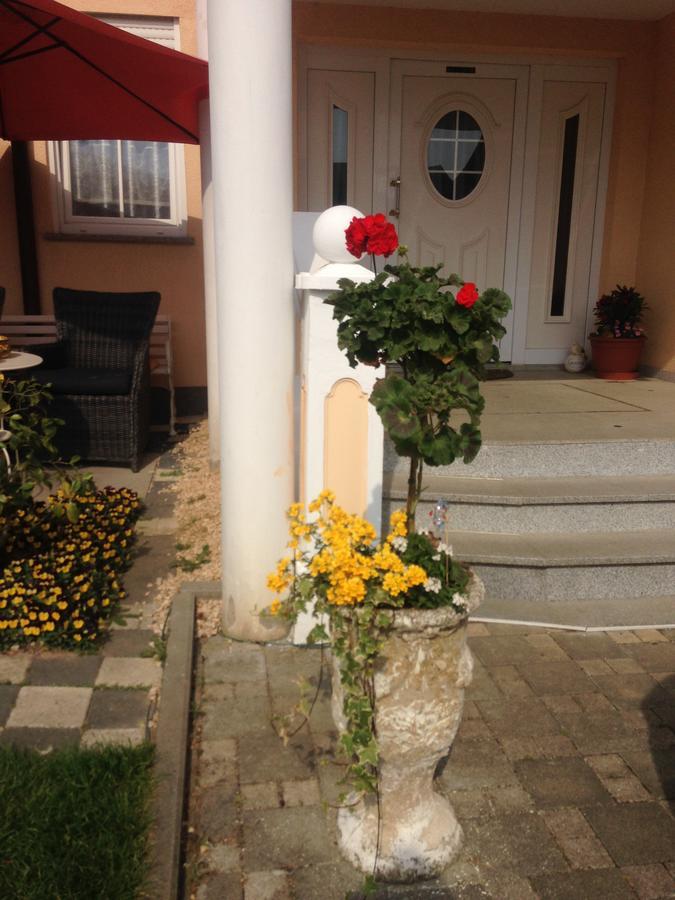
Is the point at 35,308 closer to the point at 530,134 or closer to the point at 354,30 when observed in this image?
the point at 354,30

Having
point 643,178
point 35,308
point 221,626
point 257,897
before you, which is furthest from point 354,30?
point 257,897

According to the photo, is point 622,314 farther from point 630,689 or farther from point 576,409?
point 630,689

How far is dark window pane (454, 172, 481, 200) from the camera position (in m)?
6.39

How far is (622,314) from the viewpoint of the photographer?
625 centimetres

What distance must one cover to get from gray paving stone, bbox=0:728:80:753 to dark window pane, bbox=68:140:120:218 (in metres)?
4.99

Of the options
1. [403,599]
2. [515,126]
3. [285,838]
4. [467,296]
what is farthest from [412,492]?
[515,126]

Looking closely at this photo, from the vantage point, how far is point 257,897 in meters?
1.89

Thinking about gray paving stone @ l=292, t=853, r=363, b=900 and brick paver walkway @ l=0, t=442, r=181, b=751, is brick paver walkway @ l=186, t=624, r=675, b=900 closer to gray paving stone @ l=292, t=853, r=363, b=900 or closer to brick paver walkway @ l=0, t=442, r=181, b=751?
gray paving stone @ l=292, t=853, r=363, b=900

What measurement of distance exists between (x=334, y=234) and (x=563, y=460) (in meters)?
1.89

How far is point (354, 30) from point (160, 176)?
76.9 inches

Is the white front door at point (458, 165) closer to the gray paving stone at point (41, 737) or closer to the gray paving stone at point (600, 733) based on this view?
the gray paving stone at point (600, 733)

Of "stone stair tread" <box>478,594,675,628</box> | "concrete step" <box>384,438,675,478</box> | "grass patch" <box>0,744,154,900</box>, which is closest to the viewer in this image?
"grass patch" <box>0,744,154,900</box>

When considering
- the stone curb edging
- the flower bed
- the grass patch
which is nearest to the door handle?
the flower bed

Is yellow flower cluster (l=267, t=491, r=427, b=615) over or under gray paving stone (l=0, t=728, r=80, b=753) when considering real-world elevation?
over
